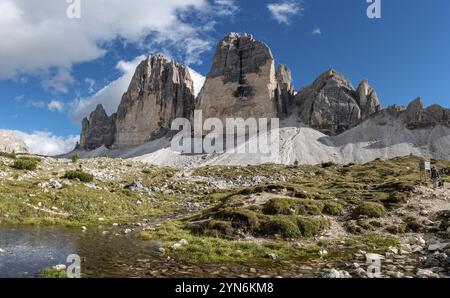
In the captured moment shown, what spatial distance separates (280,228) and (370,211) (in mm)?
9220

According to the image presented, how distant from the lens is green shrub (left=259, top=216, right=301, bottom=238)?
24.4 metres

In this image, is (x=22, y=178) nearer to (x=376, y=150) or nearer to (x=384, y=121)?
(x=376, y=150)

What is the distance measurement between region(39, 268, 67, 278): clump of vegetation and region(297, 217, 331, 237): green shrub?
50.8 ft

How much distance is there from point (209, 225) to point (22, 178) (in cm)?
2700

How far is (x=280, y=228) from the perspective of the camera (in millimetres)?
24766

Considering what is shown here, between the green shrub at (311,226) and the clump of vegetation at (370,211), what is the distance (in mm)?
4344

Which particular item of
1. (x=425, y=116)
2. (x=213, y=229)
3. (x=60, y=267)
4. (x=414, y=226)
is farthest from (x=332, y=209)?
(x=425, y=116)

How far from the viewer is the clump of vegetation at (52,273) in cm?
1367

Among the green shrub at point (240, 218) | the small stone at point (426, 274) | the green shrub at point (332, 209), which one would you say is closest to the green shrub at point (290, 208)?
the green shrub at point (332, 209)

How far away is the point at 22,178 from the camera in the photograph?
42219 mm

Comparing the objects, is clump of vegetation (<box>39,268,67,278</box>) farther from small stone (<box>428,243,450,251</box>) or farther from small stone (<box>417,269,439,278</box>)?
small stone (<box>428,243,450,251</box>)

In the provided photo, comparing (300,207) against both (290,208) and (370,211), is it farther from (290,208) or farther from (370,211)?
(370,211)

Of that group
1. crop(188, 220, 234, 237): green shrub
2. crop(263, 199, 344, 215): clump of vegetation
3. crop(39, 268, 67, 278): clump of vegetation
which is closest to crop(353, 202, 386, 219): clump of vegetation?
crop(263, 199, 344, 215): clump of vegetation

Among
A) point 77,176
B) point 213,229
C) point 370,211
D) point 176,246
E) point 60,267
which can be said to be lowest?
point 176,246
